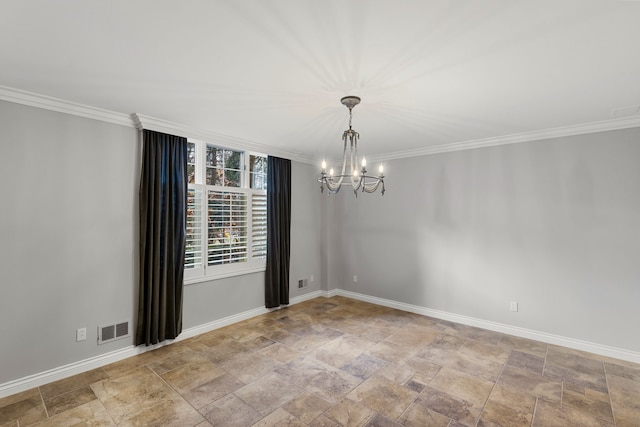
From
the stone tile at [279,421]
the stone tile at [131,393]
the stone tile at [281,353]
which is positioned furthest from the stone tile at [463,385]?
the stone tile at [131,393]

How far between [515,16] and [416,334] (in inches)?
141

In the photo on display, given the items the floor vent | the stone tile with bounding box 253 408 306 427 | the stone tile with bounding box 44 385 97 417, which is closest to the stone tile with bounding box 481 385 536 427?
the stone tile with bounding box 253 408 306 427

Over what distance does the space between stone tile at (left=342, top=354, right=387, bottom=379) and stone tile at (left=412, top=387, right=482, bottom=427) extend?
0.55 metres

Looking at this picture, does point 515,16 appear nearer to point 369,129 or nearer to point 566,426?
point 369,129

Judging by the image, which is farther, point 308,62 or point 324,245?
point 324,245

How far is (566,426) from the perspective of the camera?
2.27 metres

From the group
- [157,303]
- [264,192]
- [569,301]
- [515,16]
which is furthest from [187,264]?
[569,301]

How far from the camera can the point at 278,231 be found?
4.97m

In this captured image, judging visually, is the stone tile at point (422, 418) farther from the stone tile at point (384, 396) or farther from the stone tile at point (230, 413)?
the stone tile at point (230, 413)

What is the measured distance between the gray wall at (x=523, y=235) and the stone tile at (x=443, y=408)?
204cm

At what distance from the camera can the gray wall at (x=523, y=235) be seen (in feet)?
11.2

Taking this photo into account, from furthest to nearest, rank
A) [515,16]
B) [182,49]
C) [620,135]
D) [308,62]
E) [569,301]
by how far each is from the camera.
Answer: [569,301], [620,135], [308,62], [182,49], [515,16]

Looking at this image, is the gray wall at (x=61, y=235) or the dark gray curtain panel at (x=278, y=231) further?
the dark gray curtain panel at (x=278, y=231)

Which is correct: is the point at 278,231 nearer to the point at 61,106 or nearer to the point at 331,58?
the point at 61,106
